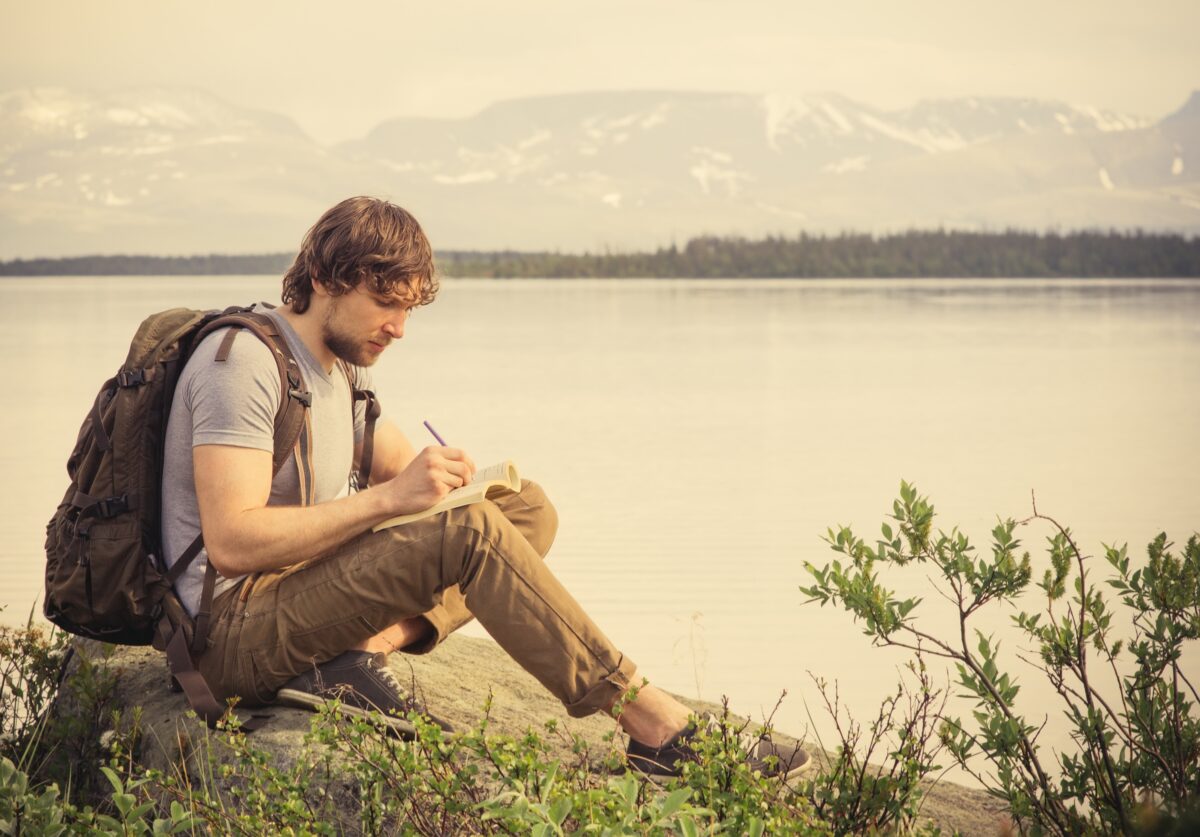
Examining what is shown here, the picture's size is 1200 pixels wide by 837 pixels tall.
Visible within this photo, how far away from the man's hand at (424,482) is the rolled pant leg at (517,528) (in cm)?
39

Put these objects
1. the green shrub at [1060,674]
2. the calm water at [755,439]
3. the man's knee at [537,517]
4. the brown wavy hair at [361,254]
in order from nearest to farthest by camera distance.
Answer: the green shrub at [1060,674]
the brown wavy hair at [361,254]
the man's knee at [537,517]
the calm water at [755,439]

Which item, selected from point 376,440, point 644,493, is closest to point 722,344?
point 644,493

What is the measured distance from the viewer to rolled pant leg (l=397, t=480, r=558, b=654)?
10.4 feet

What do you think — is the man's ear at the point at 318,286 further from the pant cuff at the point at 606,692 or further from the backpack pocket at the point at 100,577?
the pant cuff at the point at 606,692

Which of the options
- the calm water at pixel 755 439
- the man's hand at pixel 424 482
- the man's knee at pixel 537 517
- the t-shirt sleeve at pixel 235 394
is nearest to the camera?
the t-shirt sleeve at pixel 235 394

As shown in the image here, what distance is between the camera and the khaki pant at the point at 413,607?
2768mm

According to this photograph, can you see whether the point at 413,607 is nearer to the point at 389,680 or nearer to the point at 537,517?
the point at 389,680

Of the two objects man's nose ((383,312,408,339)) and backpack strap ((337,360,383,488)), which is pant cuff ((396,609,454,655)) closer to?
backpack strap ((337,360,383,488))

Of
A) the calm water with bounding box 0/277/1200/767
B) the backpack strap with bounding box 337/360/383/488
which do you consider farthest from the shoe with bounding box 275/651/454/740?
the calm water with bounding box 0/277/1200/767

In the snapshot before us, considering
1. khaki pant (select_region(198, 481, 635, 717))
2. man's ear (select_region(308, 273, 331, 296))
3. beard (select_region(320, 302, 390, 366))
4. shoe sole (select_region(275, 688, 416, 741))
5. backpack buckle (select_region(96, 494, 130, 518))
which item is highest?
man's ear (select_region(308, 273, 331, 296))

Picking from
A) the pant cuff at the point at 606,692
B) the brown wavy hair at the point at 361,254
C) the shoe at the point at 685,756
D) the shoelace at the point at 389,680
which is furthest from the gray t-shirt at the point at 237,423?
the shoe at the point at 685,756

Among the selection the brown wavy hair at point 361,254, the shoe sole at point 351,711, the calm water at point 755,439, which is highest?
the brown wavy hair at point 361,254

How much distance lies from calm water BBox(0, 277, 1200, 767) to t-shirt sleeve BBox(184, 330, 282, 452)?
6.83ft

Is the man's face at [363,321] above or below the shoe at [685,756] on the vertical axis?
above
